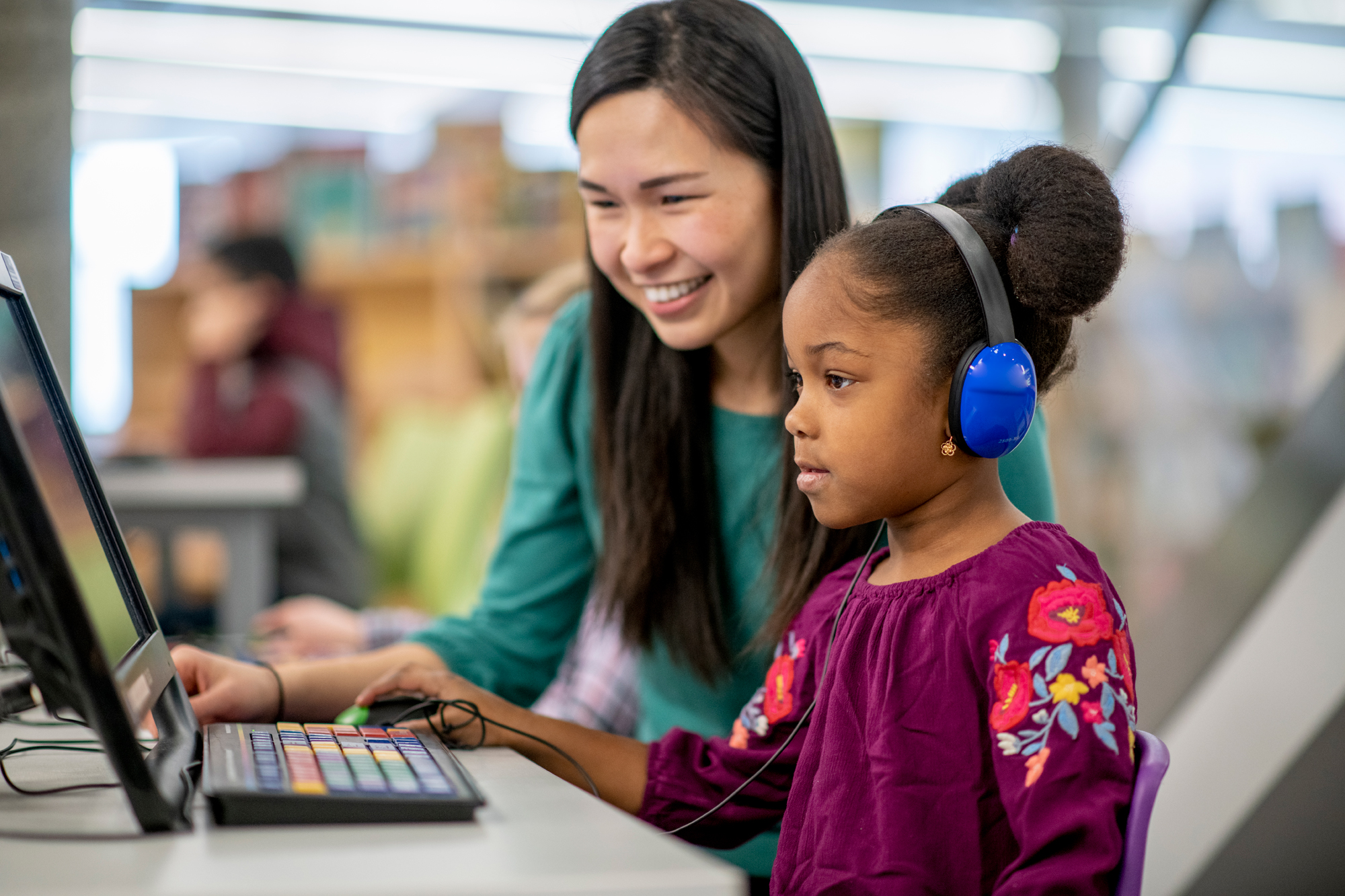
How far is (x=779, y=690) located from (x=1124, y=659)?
0.29 m

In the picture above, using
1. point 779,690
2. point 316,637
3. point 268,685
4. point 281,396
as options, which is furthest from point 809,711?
point 281,396

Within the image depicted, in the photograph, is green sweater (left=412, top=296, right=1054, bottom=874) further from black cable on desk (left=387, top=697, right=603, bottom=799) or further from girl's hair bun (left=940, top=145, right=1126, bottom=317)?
girl's hair bun (left=940, top=145, right=1126, bottom=317)

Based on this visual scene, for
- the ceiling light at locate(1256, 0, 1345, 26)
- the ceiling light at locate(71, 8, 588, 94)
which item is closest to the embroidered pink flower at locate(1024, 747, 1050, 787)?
the ceiling light at locate(1256, 0, 1345, 26)

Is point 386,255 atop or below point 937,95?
below

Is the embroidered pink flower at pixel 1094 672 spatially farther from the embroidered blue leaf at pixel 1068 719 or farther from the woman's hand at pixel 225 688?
the woman's hand at pixel 225 688

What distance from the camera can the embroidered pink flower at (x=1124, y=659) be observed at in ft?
2.44

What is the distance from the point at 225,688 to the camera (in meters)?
1.01

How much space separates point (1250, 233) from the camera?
293 cm

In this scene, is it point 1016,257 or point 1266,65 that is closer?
point 1016,257

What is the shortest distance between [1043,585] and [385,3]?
359cm

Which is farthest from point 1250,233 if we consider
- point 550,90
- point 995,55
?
point 550,90

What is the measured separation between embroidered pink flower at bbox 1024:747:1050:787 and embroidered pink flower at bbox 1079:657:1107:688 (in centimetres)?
5

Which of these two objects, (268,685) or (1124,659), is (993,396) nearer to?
(1124,659)

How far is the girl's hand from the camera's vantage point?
942 millimetres
